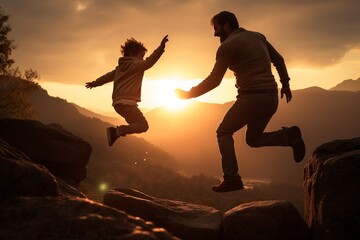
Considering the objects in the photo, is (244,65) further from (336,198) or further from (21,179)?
(21,179)

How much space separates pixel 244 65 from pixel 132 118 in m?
2.74

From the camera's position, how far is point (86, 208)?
2.44 metres

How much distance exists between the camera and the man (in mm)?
5824

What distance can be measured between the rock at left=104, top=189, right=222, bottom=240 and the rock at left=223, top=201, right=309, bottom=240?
0.97 ft

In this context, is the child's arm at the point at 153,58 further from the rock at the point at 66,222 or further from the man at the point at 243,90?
the rock at the point at 66,222

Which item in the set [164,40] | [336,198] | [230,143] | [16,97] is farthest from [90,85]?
[16,97]

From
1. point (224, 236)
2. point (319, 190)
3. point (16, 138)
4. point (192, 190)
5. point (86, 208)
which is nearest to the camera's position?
point (86, 208)

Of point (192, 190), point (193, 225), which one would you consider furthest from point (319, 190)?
point (192, 190)

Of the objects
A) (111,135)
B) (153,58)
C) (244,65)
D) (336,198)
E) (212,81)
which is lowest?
(336,198)

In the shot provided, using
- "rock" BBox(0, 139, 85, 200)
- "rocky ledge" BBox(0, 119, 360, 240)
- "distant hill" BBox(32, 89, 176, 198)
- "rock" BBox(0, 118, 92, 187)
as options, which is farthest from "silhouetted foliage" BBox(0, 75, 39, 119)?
"distant hill" BBox(32, 89, 176, 198)

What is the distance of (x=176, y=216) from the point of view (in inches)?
230

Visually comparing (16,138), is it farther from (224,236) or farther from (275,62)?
(275,62)

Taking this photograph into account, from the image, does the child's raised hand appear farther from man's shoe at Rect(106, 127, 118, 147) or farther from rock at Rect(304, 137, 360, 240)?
rock at Rect(304, 137, 360, 240)

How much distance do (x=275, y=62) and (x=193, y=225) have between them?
10.4ft
